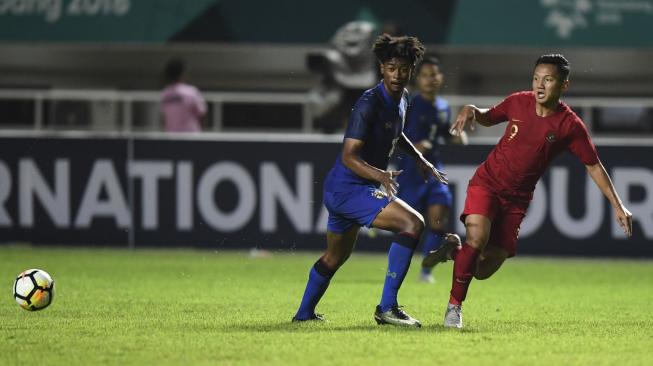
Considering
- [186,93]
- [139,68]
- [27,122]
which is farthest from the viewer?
[139,68]

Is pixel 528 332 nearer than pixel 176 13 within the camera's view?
Yes

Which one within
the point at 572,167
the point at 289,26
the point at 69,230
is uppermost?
the point at 289,26

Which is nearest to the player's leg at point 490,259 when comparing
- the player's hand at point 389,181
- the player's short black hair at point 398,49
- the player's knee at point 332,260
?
the player's knee at point 332,260

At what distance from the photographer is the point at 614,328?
9.75 meters

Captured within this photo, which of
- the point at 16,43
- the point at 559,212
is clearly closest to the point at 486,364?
the point at 559,212

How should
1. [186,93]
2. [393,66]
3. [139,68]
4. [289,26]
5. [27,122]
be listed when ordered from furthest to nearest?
1. [139,68]
2. [289,26]
3. [27,122]
4. [186,93]
5. [393,66]

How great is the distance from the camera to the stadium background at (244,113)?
1641 cm

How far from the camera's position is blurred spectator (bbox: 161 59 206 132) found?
687 inches

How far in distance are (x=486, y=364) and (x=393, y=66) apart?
91.8 inches

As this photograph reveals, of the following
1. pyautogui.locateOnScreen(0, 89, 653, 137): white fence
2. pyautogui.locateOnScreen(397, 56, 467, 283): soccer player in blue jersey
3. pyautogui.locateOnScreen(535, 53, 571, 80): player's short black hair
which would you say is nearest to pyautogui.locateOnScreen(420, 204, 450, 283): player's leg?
pyautogui.locateOnScreen(397, 56, 467, 283): soccer player in blue jersey

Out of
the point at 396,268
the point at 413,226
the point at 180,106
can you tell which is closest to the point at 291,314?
the point at 396,268

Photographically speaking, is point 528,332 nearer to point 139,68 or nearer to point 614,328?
point 614,328

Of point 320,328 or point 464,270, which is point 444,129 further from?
point 320,328

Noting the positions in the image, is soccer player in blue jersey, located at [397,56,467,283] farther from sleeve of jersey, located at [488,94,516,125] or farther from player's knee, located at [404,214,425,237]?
player's knee, located at [404,214,425,237]
